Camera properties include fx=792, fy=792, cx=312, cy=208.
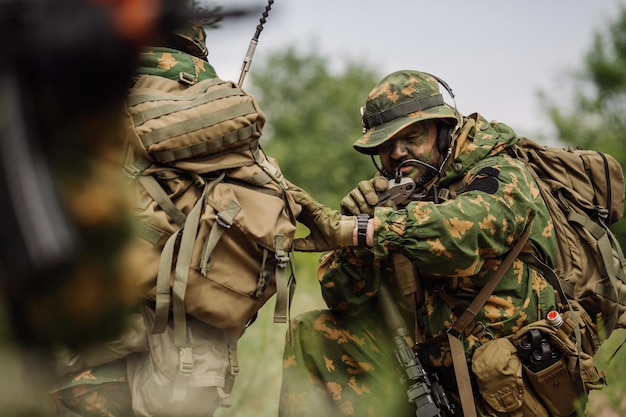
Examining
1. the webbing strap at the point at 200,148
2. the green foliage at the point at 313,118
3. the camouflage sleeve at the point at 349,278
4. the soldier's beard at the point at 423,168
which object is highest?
the webbing strap at the point at 200,148

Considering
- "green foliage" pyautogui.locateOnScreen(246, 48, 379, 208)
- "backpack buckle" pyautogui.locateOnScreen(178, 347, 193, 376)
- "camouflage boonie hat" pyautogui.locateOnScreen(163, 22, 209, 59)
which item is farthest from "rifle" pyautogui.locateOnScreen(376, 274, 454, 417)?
"green foliage" pyautogui.locateOnScreen(246, 48, 379, 208)

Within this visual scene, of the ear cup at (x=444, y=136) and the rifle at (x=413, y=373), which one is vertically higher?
the ear cup at (x=444, y=136)

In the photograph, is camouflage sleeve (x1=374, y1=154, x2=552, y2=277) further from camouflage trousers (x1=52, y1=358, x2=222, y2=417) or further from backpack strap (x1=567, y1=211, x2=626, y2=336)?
camouflage trousers (x1=52, y1=358, x2=222, y2=417)

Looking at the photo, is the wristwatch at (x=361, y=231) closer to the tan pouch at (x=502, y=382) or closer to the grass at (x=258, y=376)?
the tan pouch at (x=502, y=382)

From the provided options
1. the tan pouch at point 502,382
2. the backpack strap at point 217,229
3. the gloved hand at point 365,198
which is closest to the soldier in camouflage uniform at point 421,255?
the gloved hand at point 365,198

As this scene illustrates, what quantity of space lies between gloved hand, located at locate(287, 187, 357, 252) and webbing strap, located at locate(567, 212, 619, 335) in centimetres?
161

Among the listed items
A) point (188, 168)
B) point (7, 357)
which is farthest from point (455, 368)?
point (7, 357)

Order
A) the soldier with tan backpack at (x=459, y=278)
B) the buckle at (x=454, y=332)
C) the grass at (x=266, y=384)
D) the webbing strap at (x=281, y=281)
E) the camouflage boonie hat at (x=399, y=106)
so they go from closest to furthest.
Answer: the webbing strap at (x=281, y=281) → the grass at (x=266, y=384) → the soldier with tan backpack at (x=459, y=278) → the buckle at (x=454, y=332) → the camouflage boonie hat at (x=399, y=106)

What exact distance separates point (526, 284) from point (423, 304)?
0.62m

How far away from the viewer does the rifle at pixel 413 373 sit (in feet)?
14.9

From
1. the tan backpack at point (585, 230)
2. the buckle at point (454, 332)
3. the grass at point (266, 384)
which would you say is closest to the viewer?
the grass at point (266, 384)

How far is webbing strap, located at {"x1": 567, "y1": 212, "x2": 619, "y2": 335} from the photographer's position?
16.0 feet

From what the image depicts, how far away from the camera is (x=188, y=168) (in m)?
3.40

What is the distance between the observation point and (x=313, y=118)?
41906 mm
